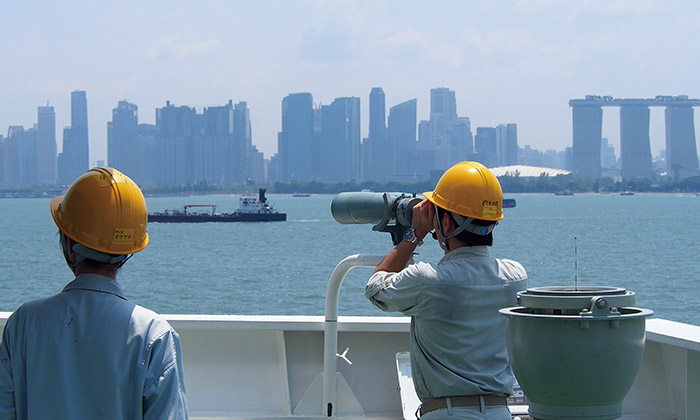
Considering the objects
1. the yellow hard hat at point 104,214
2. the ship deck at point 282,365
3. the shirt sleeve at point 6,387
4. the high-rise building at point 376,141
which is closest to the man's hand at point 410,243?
the yellow hard hat at point 104,214

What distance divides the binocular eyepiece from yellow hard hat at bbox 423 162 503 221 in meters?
0.32

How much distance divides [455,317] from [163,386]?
920 mm

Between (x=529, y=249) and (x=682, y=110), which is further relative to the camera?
(x=682, y=110)

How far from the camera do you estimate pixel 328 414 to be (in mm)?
4059

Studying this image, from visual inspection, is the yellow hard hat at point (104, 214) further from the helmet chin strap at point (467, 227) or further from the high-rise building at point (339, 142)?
the high-rise building at point (339, 142)

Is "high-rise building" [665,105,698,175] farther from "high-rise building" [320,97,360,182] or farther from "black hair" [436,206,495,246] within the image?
"black hair" [436,206,495,246]

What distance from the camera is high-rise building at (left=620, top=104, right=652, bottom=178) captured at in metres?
156

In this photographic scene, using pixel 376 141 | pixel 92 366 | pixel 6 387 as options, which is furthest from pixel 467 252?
pixel 376 141

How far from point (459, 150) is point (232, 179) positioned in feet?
127

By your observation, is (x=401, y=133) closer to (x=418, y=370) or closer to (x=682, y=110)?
(x=682, y=110)

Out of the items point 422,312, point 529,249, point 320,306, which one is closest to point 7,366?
point 422,312

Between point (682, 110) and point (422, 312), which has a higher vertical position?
point (682, 110)

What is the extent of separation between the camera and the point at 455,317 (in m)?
2.39

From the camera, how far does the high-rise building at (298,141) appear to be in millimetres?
144750
